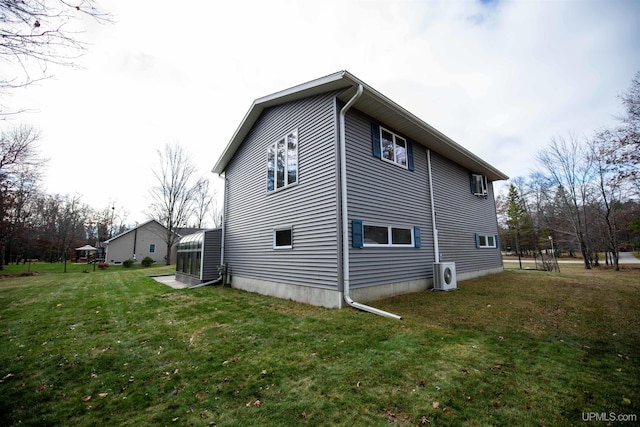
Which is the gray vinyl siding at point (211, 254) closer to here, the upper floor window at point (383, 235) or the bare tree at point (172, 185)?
the upper floor window at point (383, 235)

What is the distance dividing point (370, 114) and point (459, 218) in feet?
21.7

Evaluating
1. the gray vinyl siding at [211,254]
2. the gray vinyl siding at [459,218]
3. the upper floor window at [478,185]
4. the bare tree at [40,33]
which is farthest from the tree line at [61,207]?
the upper floor window at [478,185]

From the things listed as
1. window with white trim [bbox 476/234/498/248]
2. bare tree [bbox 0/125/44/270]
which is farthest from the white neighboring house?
window with white trim [bbox 476/234/498/248]

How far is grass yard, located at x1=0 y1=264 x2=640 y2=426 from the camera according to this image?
241 cm

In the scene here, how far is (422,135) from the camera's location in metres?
9.14

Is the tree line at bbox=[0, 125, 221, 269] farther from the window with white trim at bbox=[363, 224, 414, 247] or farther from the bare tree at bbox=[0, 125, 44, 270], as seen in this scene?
the window with white trim at bbox=[363, 224, 414, 247]

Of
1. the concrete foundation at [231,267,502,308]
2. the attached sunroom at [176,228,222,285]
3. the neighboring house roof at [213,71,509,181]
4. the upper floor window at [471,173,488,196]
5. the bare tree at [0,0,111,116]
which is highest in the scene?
the neighboring house roof at [213,71,509,181]

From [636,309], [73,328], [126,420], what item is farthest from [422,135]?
[73,328]

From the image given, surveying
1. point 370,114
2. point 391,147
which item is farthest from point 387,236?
point 370,114

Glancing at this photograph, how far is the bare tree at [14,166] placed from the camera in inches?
469

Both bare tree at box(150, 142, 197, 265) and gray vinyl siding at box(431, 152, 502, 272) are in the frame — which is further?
bare tree at box(150, 142, 197, 265)

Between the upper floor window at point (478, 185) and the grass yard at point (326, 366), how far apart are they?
731 centimetres

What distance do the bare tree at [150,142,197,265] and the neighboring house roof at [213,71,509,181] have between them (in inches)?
527

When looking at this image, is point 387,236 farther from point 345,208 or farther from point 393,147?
point 393,147
